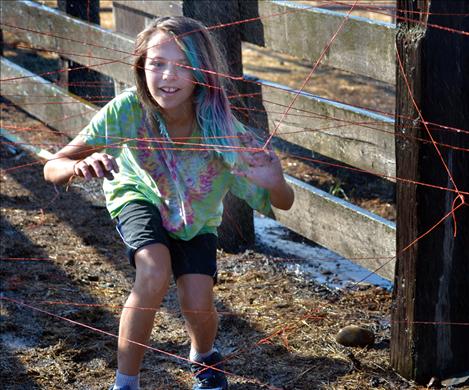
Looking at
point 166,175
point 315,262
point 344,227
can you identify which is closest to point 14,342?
point 166,175

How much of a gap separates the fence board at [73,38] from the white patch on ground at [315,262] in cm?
129

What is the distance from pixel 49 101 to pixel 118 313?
299cm

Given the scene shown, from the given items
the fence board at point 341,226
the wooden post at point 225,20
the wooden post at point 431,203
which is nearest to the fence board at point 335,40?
the wooden post at point 225,20

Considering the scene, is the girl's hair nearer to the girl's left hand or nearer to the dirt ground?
Result: the girl's left hand

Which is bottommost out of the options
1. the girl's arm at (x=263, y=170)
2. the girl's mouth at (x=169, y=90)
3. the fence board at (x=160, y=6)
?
the girl's arm at (x=263, y=170)

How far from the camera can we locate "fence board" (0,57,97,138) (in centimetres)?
644

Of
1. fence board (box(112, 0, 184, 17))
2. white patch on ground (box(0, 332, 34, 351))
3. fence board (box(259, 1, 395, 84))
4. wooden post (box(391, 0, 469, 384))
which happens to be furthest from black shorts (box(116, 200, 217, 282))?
fence board (box(112, 0, 184, 17))

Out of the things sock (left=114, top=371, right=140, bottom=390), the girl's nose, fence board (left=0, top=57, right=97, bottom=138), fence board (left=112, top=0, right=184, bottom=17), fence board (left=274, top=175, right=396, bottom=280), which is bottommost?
sock (left=114, top=371, right=140, bottom=390)

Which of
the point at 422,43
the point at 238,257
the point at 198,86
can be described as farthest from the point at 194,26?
the point at 238,257

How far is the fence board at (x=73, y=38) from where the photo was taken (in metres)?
5.86

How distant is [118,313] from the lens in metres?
4.36

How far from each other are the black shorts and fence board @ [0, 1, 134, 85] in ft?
6.88

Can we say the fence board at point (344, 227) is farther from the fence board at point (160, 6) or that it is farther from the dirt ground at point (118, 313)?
the fence board at point (160, 6)

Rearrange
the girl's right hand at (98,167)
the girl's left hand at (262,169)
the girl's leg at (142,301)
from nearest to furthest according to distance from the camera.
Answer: the girl's right hand at (98,167)
the girl's left hand at (262,169)
the girl's leg at (142,301)
